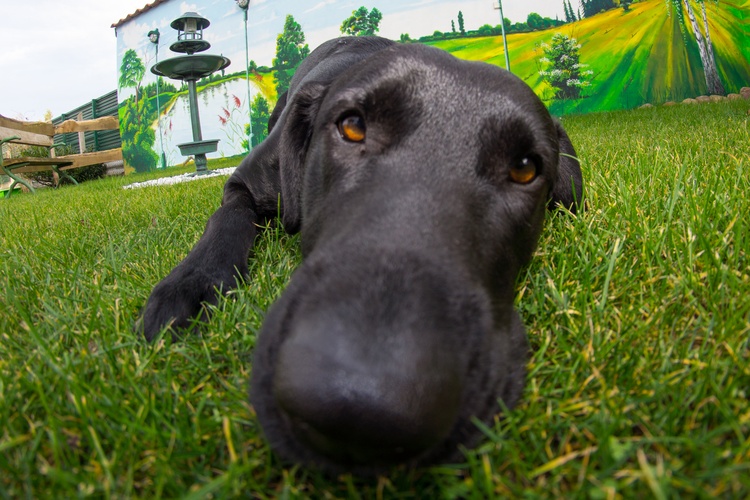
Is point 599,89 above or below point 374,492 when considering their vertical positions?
above

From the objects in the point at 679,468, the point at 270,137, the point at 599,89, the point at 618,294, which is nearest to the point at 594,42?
the point at 599,89

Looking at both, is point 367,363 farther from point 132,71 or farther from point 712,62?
point 132,71

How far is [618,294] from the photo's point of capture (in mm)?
1543

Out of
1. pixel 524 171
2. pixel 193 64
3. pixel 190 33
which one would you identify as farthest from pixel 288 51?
pixel 524 171

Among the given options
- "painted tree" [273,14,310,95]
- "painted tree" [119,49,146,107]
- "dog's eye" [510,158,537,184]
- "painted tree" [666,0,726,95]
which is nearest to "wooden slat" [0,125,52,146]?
"painted tree" [273,14,310,95]

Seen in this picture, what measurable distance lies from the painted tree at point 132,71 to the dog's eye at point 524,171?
69.1 ft

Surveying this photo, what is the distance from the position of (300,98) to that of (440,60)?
74 cm

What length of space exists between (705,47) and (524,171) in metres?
13.7

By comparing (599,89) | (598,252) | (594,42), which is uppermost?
(594,42)

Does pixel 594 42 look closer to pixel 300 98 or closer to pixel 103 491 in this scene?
pixel 300 98

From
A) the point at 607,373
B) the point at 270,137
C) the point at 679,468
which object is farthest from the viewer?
the point at 270,137

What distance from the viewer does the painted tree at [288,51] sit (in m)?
16.7

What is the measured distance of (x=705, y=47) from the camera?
12305mm

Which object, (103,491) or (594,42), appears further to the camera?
(594,42)
